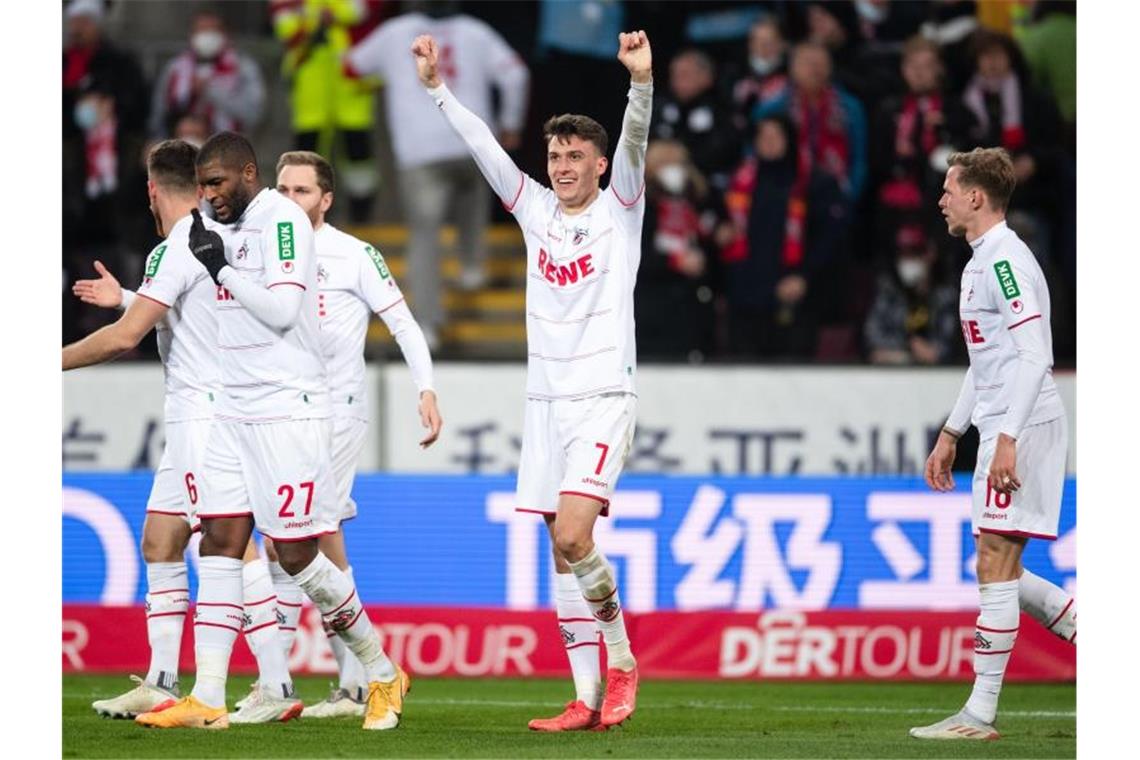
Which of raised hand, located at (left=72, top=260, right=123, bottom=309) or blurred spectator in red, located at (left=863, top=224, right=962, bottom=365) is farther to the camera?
blurred spectator in red, located at (left=863, top=224, right=962, bottom=365)

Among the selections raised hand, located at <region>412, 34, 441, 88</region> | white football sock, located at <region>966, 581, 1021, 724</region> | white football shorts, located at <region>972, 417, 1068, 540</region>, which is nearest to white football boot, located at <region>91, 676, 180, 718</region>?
raised hand, located at <region>412, 34, 441, 88</region>

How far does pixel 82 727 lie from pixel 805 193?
7564 mm

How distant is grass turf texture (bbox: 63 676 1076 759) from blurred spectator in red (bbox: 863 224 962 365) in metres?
3.05

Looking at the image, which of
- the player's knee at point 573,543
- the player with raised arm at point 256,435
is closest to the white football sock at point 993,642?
the player's knee at point 573,543

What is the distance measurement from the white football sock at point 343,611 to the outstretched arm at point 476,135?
1704 mm

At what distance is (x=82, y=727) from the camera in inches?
331

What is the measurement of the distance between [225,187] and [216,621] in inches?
66.8

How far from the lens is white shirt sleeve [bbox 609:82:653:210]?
317 inches

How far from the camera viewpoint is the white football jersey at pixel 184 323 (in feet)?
27.1

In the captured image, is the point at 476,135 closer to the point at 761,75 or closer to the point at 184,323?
the point at 184,323

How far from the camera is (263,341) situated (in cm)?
811

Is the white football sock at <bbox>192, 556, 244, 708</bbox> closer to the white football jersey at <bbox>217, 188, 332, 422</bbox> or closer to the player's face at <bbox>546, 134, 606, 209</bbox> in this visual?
the white football jersey at <bbox>217, 188, 332, 422</bbox>

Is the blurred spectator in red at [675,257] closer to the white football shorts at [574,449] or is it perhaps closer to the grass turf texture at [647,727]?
the grass turf texture at [647,727]

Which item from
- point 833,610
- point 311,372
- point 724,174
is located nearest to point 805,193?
point 724,174
